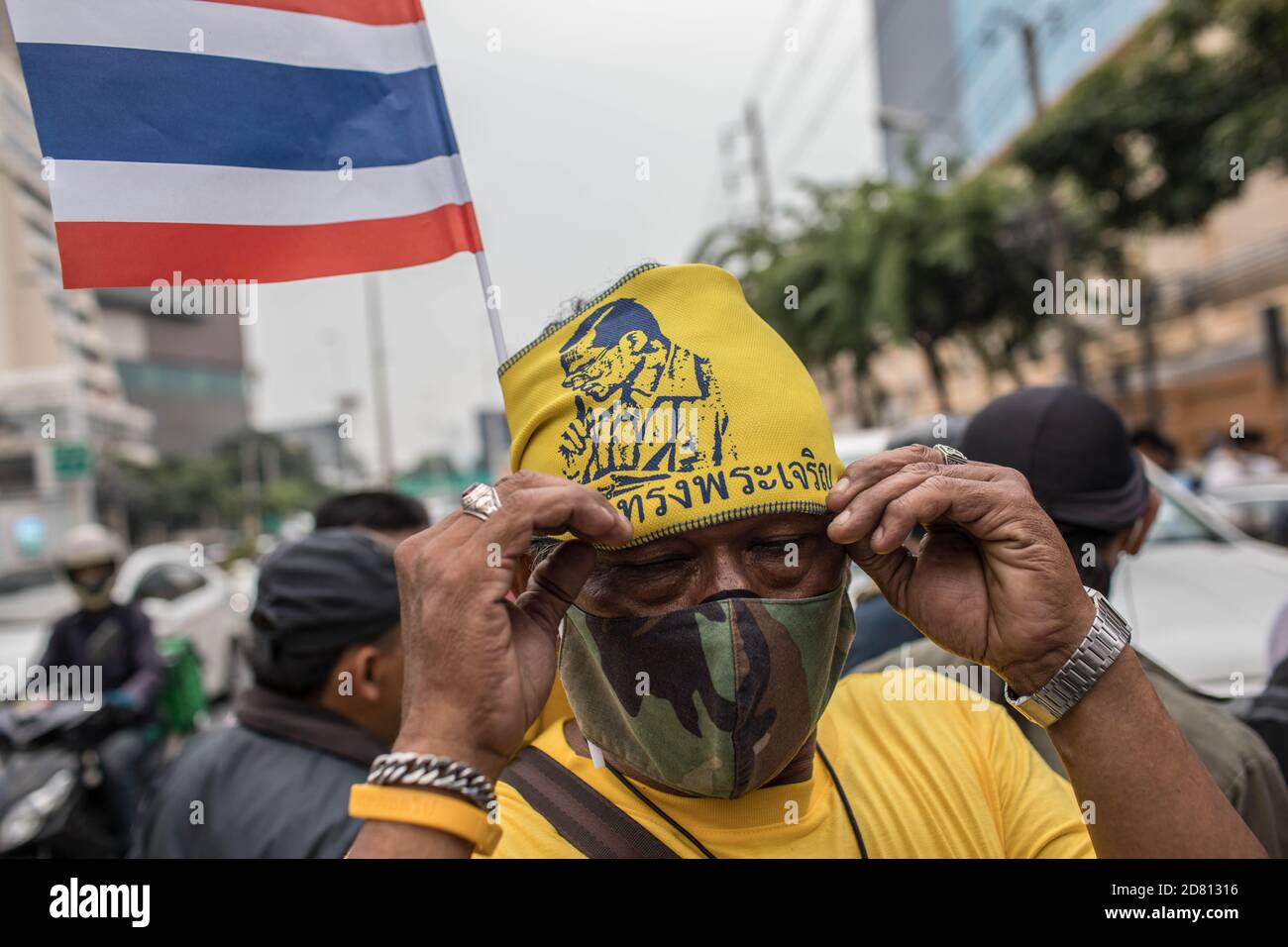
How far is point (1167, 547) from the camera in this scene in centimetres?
473

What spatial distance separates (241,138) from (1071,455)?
1.76 metres

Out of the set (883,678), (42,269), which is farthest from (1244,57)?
(42,269)

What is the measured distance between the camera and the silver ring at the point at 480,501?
1.16 meters

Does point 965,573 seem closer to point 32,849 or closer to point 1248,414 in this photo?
point 32,849

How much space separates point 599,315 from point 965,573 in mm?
639

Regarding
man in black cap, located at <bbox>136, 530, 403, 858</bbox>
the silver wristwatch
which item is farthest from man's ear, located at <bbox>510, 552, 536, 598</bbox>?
man in black cap, located at <bbox>136, 530, 403, 858</bbox>

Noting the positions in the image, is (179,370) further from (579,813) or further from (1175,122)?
(579,813)

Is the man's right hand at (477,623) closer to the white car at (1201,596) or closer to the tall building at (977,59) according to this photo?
the white car at (1201,596)

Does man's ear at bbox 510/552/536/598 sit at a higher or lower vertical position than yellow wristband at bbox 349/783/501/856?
higher

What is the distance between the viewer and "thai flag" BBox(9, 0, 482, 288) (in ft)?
4.48

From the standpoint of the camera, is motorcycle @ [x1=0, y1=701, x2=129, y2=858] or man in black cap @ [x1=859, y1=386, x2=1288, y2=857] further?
motorcycle @ [x1=0, y1=701, x2=129, y2=858]

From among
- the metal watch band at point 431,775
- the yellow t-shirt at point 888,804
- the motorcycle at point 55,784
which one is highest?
the metal watch band at point 431,775

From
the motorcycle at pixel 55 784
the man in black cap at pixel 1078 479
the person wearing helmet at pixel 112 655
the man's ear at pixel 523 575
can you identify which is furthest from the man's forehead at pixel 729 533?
the person wearing helmet at pixel 112 655

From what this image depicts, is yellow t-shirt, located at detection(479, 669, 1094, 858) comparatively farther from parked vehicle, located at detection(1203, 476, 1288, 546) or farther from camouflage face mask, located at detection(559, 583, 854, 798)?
parked vehicle, located at detection(1203, 476, 1288, 546)
